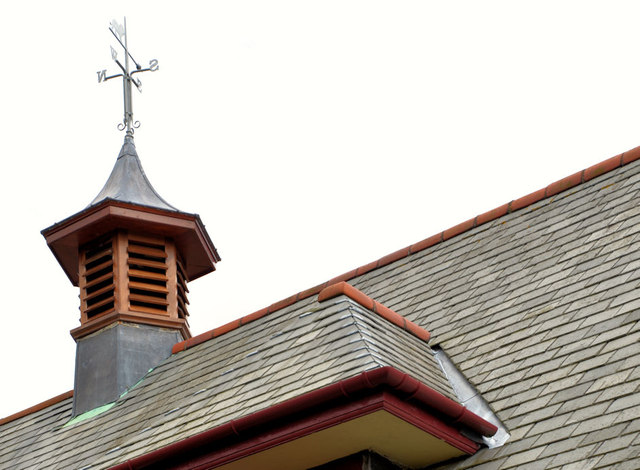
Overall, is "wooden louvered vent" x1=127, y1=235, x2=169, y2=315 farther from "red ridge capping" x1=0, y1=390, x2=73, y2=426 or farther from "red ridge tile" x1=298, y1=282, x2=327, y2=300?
"red ridge tile" x1=298, y1=282, x2=327, y2=300

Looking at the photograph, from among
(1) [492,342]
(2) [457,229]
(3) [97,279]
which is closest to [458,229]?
(2) [457,229]

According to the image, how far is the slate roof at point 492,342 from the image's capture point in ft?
21.9

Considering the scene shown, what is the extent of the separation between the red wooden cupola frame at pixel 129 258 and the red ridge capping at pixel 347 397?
506 centimetres

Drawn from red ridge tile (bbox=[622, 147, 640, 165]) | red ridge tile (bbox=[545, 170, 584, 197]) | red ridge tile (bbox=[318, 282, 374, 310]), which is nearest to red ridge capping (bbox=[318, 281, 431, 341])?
red ridge tile (bbox=[318, 282, 374, 310])

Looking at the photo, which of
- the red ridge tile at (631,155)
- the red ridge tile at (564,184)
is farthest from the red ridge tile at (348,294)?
the red ridge tile at (631,155)

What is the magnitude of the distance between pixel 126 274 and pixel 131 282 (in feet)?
0.36

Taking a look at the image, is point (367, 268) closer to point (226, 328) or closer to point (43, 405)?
point (226, 328)

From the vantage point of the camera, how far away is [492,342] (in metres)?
8.13

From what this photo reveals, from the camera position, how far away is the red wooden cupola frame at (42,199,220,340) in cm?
1224

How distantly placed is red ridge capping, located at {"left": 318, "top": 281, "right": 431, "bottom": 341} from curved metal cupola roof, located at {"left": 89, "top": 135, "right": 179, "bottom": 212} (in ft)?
15.0

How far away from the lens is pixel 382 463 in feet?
23.2

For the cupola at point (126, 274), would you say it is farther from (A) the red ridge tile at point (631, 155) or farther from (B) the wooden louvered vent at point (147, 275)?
(A) the red ridge tile at point (631, 155)

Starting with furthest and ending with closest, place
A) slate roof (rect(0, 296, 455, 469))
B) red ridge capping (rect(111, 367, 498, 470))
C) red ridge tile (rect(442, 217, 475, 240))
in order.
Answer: red ridge tile (rect(442, 217, 475, 240)) < slate roof (rect(0, 296, 455, 469)) < red ridge capping (rect(111, 367, 498, 470))

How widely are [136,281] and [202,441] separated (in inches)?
218
